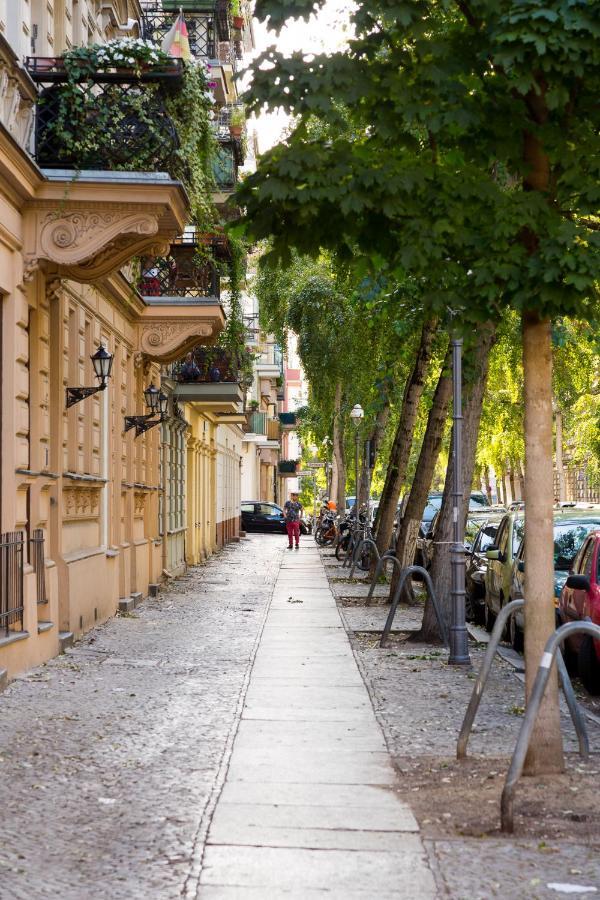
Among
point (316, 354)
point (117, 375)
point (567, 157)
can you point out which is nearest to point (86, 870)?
point (567, 157)

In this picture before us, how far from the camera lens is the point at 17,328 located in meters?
13.2

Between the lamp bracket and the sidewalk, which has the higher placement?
the lamp bracket

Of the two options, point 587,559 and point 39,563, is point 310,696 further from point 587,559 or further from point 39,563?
point 39,563

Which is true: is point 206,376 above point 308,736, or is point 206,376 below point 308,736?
above

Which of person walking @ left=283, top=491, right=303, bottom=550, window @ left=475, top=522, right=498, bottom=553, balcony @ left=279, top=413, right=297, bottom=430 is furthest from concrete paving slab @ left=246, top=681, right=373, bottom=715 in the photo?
balcony @ left=279, top=413, right=297, bottom=430

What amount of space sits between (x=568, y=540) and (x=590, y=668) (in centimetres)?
415

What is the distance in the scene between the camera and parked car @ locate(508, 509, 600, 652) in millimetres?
16078

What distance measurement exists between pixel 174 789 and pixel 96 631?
9.32m

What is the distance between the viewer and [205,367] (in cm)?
2948

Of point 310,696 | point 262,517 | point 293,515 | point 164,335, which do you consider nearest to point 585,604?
point 310,696

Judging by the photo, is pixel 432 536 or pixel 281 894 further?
pixel 432 536

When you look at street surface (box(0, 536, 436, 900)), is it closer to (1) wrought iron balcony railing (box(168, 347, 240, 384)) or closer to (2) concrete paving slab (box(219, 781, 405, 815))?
(2) concrete paving slab (box(219, 781, 405, 815))

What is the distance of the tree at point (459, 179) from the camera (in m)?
7.73

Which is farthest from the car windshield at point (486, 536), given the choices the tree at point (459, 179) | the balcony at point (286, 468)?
the balcony at point (286, 468)
